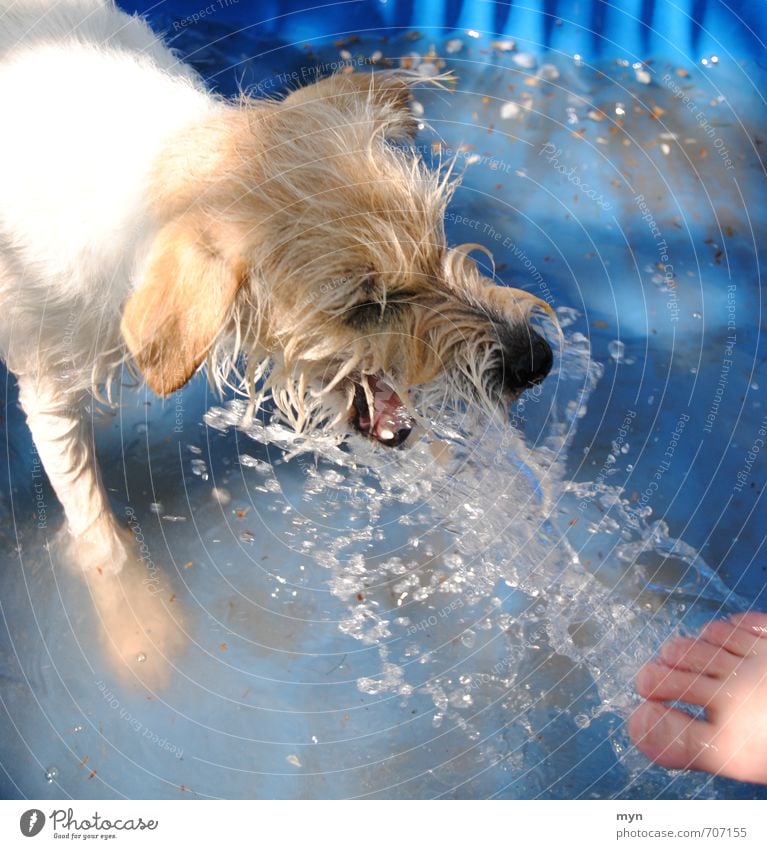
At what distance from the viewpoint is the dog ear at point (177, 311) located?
2146mm

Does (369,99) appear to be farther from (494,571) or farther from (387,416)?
(494,571)

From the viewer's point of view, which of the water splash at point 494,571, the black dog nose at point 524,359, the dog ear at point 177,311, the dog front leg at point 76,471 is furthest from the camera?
the water splash at point 494,571

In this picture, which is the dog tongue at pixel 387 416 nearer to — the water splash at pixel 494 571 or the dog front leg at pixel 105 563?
the water splash at pixel 494 571

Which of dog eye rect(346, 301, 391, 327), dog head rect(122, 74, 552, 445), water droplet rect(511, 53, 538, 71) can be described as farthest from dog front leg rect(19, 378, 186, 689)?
water droplet rect(511, 53, 538, 71)

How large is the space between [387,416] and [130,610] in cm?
126

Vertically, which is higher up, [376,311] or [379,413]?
[376,311]

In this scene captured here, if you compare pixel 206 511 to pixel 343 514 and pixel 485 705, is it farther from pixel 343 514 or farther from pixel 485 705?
pixel 485 705

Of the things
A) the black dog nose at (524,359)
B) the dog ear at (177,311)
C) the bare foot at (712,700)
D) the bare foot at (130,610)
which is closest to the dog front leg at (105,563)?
the bare foot at (130,610)

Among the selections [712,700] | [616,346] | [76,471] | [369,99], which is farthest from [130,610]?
[616,346]
